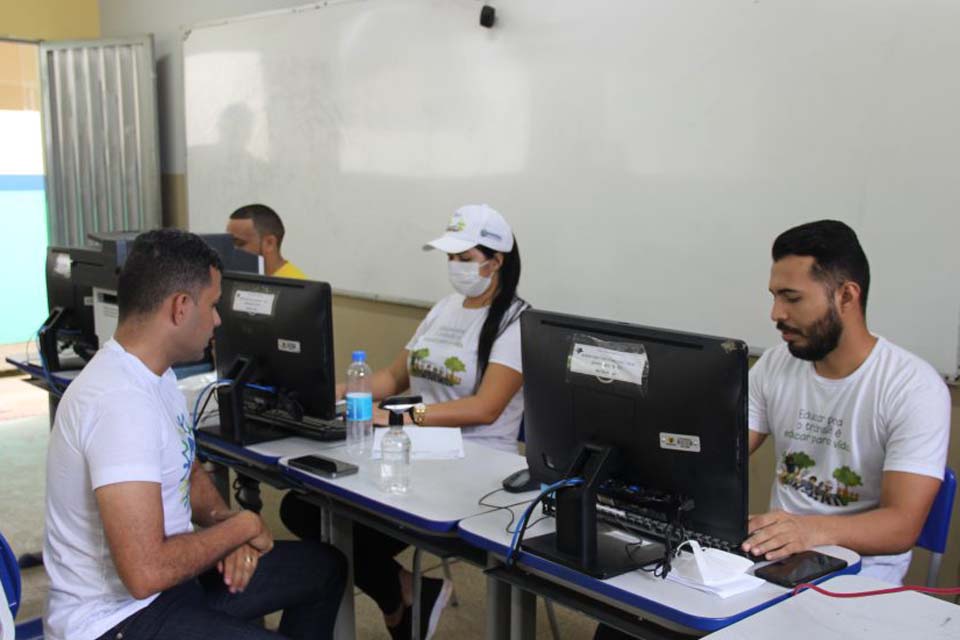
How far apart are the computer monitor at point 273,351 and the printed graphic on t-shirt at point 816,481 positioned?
110cm

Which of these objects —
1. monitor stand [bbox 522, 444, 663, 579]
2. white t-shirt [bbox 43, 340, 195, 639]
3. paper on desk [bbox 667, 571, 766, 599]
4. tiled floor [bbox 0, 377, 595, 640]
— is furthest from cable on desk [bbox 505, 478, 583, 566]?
tiled floor [bbox 0, 377, 595, 640]

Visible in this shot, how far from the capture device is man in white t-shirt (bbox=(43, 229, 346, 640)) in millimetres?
1551

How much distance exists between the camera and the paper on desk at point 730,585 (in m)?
1.48

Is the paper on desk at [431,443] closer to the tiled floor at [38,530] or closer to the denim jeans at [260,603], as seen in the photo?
the denim jeans at [260,603]

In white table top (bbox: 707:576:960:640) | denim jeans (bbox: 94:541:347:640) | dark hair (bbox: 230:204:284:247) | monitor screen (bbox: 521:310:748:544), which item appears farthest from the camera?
dark hair (bbox: 230:204:284:247)

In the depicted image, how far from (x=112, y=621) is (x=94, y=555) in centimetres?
12

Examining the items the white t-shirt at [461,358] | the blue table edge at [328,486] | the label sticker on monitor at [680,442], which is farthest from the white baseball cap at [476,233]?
the label sticker on monitor at [680,442]

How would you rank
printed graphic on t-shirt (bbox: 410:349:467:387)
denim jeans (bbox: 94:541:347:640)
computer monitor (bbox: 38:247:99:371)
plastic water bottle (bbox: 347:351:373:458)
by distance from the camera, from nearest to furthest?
denim jeans (bbox: 94:541:347:640) < plastic water bottle (bbox: 347:351:373:458) < printed graphic on t-shirt (bbox: 410:349:467:387) < computer monitor (bbox: 38:247:99:371)

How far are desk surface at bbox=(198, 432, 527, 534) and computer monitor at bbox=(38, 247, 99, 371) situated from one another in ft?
4.12

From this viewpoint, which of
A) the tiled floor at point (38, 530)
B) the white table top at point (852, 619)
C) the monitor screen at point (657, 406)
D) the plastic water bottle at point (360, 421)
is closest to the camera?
the white table top at point (852, 619)

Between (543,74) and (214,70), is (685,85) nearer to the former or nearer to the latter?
(543,74)

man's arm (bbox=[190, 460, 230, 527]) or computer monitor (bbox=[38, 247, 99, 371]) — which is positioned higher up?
computer monitor (bbox=[38, 247, 99, 371])

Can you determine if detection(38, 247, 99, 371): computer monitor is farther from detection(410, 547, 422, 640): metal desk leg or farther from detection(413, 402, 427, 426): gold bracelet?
detection(410, 547, 422, 640): metal desk leg

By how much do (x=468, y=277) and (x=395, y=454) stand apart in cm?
72
